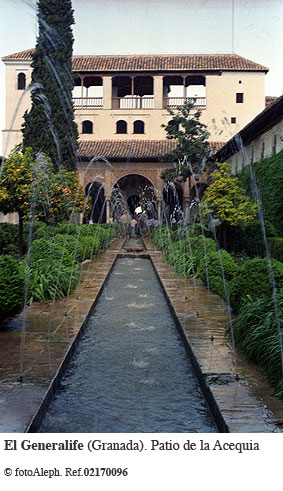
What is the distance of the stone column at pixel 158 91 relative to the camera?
32781 mm

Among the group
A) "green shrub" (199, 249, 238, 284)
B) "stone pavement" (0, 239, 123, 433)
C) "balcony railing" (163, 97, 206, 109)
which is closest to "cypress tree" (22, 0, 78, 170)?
"balcony railing" (163, 97, 206, 109)

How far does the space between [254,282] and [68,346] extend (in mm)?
2334

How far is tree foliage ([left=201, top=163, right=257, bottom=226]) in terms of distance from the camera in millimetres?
15484

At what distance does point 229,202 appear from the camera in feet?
50.8

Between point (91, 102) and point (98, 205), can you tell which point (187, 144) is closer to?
point (91, 102)

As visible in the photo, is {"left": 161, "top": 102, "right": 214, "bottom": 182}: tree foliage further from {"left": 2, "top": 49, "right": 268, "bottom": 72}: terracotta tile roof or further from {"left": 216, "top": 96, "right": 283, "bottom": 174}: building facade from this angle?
{"left": 2, "top": 49, "right": 268, "bottom": 72}: terracotta tile roof

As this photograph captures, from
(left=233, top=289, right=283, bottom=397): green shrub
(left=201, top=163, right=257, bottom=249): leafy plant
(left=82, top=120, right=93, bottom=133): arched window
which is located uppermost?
(left=82, top=120, right=93, bottom=133): arched window

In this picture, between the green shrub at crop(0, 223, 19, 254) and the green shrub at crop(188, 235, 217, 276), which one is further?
the green shrub at crop(0, 223, 19, 254)

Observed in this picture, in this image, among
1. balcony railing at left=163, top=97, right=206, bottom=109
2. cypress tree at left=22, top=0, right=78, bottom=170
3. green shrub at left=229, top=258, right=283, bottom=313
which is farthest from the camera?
balcony railing at left=163, top=97, right=206, bottom=109

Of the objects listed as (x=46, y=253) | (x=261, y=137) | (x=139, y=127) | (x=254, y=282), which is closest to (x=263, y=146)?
(x=261, y=137)

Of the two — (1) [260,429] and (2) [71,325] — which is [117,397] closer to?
(1) [260,429]

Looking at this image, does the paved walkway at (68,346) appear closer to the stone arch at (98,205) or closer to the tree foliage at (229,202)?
the tree foliage at (229,202)

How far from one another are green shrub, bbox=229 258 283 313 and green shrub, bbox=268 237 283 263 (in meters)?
5.64
